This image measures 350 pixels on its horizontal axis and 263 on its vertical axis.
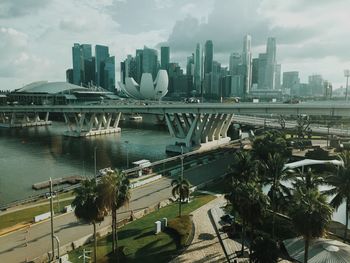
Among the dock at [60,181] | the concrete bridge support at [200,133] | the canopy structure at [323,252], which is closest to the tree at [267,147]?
the canopy structure at [323,252]

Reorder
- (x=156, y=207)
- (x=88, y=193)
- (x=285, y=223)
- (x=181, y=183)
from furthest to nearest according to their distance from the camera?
(x=156, y=207)
(x=181, y=183)
(x=285, y=223)
(x=88, y=193)

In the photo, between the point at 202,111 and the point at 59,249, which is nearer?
the point at 59,249

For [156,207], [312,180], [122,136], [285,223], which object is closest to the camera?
[312,180]

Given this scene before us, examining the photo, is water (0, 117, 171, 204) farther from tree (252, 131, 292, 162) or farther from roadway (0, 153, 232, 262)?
tree (252, 131, 292, 162)

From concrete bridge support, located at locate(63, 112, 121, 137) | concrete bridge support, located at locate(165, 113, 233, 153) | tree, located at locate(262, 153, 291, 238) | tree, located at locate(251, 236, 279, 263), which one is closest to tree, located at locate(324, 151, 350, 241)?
tree, located at locate(262, 153, 291, 238)

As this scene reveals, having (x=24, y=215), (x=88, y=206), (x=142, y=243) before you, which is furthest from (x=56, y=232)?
(x=88, y=206)

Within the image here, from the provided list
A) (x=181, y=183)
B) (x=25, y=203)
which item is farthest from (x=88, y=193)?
(x=25, y=203)

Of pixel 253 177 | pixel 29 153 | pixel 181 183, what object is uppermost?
pixel 253 177

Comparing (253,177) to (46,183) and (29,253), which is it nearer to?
(29,253)

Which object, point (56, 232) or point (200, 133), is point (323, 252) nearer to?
point (56, 232)

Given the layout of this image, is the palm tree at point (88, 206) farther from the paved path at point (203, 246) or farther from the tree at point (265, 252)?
the tree at point (265, 252)
